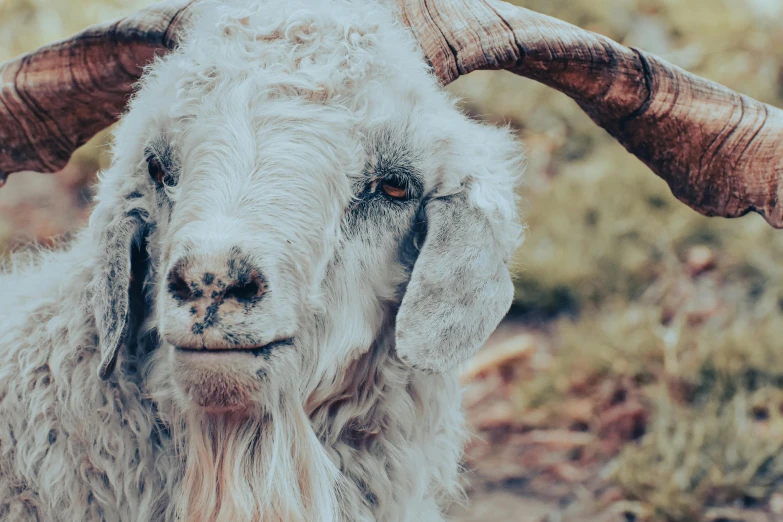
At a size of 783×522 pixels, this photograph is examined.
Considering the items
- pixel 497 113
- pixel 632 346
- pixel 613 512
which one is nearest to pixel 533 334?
pixel 632 346

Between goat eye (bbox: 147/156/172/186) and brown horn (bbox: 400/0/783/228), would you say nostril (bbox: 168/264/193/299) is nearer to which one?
goat eye (bbox: 147/156/172/186)

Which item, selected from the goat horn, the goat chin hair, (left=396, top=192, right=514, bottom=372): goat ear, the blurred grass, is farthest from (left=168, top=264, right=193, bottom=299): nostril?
the blurred grass

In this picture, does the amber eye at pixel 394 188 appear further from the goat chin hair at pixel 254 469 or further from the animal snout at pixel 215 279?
the goat chin hair at pixel 254 469

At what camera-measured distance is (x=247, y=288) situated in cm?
224

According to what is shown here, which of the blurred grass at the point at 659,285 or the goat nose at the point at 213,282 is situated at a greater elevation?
the goat nose at the point at 213,282

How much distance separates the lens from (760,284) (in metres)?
6.29

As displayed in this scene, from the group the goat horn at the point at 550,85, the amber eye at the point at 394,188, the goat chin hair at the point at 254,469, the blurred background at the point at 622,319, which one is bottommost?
the blurred background at the point at 622,319

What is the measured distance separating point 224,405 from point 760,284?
16.9ft

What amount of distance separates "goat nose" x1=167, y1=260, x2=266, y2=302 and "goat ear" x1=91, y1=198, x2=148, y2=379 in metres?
0.51

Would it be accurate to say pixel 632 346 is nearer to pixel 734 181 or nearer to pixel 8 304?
pixel 734 181

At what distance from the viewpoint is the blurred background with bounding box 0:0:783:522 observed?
482 cm

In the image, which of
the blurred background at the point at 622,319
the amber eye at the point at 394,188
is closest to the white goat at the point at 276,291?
the amber eye at the point at 394,188

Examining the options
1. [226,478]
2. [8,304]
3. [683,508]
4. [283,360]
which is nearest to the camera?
[283,360]

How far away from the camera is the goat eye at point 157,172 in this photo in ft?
8.84
